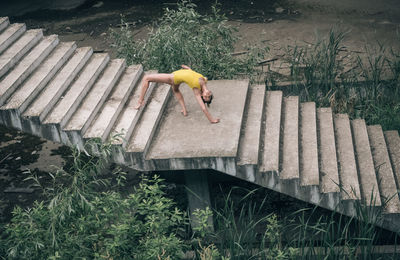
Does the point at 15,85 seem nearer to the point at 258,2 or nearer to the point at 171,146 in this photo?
the point at 171,146

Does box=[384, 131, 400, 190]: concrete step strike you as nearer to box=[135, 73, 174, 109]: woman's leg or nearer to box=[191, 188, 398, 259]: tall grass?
box=[191, 188, 398, 259]: tall grass

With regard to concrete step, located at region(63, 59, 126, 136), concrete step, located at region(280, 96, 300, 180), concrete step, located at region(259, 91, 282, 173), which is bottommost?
concrete step, located at region(280, 96, 300, 180)

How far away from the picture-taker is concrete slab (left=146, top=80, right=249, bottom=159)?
6.84 m

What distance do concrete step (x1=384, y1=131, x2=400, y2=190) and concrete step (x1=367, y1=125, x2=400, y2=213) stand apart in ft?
0.41

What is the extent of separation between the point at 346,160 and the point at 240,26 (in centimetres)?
554

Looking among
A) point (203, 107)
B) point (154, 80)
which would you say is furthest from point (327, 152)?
point (154, 80)

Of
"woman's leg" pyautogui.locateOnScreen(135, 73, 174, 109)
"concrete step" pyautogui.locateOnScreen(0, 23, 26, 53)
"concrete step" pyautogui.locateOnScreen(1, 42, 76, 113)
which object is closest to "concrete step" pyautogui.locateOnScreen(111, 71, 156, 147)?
"woman's leg" pyautogui.locateOnScreen(135, 73, 174, 109)

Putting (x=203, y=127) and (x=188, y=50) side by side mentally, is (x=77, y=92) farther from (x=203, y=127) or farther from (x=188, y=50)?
(x=188, y=50)

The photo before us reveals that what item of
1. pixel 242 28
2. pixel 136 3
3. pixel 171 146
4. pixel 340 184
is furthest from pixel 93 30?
pixel 340 184

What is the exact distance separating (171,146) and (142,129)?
1.72 feet

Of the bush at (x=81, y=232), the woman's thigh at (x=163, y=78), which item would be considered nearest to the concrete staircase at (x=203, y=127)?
the woman's thigh at (x=163, y=78)

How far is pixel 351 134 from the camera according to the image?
815 cm

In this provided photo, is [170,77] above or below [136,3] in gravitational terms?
above

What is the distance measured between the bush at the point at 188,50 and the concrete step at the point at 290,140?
1210 mm
